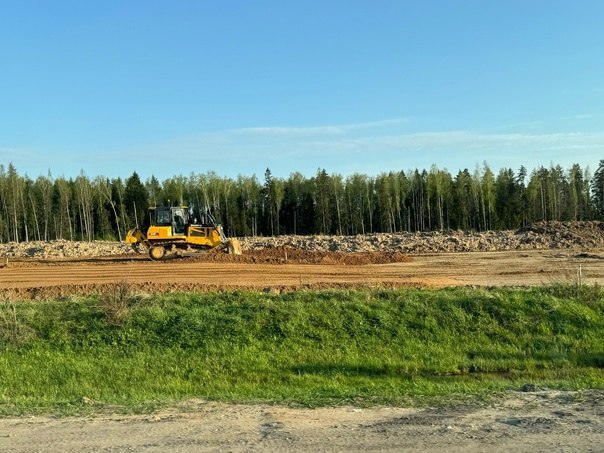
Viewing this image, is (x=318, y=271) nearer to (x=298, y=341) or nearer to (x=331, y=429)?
(x=298, y=341)

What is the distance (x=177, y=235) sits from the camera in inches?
1331

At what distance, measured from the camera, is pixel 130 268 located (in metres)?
30.1

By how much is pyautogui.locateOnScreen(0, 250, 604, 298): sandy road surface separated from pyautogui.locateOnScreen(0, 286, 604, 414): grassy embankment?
4.24 meters

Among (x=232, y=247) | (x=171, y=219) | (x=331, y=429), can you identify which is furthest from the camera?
→ (x=232, y=247)

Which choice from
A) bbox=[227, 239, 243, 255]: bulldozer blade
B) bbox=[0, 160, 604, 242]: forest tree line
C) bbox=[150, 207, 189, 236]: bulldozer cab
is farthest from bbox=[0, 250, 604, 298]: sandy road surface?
bbox=[0, 160, 604, 242]: forest tree line

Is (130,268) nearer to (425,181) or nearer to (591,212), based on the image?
(425,181)

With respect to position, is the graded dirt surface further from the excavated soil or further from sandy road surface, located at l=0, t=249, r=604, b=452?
the excavated soil

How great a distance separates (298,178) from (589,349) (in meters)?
71.8

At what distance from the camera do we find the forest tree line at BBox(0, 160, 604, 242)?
78.6m

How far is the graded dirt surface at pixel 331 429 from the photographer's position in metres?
6.14

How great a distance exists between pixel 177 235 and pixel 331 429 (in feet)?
91.9

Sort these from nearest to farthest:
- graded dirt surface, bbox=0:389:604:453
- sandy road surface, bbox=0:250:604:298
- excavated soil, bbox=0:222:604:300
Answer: graded dirt surface, bbox=0:389:604:453, excavated soil, bbox=0:222:604:300, sandy road surface, bbox=0:250:604:298

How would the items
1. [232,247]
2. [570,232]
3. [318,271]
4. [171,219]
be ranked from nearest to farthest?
[318,271]
[171,219]
[232,247]
[570,232]

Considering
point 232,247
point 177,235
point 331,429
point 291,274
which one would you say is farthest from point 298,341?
point 232,247
